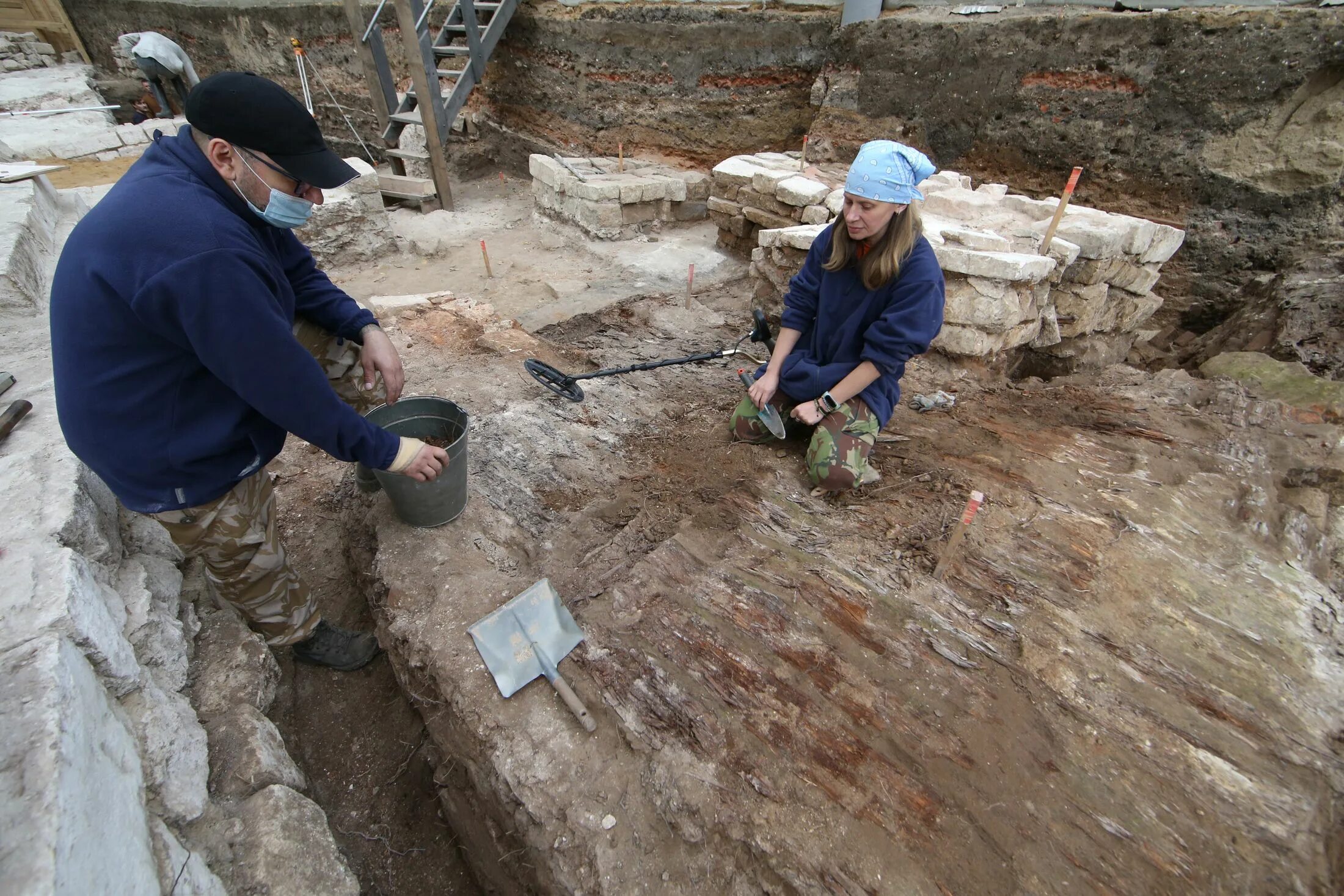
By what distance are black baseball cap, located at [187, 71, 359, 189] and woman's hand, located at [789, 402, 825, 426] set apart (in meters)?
2.10

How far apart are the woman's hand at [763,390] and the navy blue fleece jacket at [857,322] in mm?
81

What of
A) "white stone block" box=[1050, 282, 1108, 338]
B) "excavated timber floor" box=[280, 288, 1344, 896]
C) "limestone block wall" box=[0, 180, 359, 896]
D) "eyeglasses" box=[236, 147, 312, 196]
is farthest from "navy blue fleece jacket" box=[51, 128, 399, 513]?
"white stone block" box=[1050, 282, 1108, 338]

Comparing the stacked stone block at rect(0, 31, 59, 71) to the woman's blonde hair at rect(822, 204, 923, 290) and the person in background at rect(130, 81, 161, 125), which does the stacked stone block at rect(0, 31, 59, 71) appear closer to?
the person in background at rect(130, 81, 161, 125)

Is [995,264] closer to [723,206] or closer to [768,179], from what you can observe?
[768,179]

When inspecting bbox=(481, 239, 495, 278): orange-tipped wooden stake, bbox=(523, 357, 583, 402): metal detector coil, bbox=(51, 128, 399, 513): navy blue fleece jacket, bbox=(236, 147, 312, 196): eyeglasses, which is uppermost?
bbox=(236, 147, 312, 196): eyeglasses

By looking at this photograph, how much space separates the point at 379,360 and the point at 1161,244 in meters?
5.80

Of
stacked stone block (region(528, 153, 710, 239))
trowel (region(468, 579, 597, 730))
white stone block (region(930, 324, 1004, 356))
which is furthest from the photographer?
stacked stone block (region(528, 153, 710, 239))

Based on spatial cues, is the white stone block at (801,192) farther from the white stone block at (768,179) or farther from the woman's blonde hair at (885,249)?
the woman's blonde hair at (885,249)

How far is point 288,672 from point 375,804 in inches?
26.8

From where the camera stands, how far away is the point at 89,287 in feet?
5.24

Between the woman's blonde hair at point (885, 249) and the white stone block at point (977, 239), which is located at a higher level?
the woman's blonde hair at point (885, 249)

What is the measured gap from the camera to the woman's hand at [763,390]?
3.21 m

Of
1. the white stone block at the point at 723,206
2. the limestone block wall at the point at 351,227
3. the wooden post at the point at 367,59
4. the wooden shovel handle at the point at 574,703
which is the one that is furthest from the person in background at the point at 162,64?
the wooden shovel handle at the point at 574,703

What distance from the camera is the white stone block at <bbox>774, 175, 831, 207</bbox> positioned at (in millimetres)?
5773
